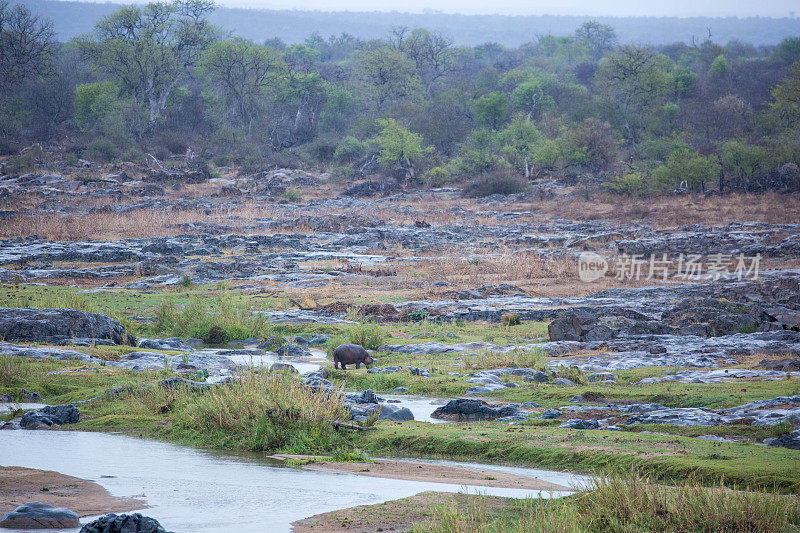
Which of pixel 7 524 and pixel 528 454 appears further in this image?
pixel 528 454

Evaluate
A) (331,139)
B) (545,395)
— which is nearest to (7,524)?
(545,395)

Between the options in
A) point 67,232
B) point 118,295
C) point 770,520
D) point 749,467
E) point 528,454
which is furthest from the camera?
point 67,232

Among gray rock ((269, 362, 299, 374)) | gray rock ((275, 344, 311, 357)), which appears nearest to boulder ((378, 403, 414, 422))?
gray rock ((269, 362, 299, 374))

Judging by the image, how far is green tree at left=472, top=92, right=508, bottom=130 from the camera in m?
72.6

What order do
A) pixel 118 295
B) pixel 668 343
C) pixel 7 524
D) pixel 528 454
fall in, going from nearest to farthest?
1. pixel 7 524
2. pixel 528 454
3. pixel 668 343
4. pixel 118 295

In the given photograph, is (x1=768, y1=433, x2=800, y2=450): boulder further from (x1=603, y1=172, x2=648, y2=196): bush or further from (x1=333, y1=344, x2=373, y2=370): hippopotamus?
(x1=603, y1=172, x2=648, y2=196): bush

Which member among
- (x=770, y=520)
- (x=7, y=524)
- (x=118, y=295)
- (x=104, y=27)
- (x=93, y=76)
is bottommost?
(x=118, y=295)

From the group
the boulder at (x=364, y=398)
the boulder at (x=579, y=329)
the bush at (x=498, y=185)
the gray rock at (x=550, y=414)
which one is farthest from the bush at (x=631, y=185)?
the gray rock at (x=550, y=414)

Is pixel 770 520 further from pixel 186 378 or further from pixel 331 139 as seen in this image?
pixel 331 139

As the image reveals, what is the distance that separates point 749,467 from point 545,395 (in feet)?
16.0

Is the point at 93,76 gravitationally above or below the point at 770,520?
above

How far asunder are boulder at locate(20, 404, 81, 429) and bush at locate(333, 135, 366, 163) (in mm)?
60046

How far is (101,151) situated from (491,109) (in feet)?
117

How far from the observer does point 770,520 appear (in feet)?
17.1
